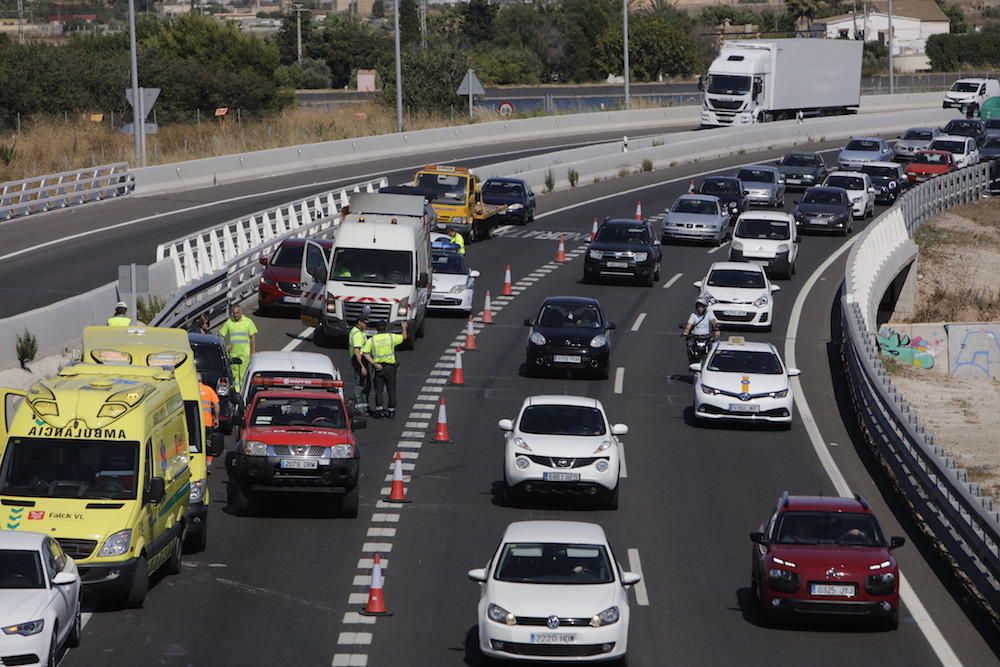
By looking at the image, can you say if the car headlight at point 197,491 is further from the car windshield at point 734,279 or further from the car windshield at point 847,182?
the car windshield at point 847,182

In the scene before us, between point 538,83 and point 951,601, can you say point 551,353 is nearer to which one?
point 951,601

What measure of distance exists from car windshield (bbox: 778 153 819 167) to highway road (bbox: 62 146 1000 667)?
2599 centimetres

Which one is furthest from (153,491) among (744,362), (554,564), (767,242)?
(767,242)

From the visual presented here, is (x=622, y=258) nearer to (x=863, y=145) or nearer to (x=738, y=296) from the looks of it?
(x=738, y=296)

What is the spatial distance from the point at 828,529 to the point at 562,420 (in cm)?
614

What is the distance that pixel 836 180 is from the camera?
5703 cm

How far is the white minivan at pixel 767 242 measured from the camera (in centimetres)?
4525

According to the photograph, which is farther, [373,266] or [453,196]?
[453,196]

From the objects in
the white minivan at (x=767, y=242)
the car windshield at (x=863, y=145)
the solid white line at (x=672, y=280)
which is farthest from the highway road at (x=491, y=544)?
the car windshield at (x=863, y=145)

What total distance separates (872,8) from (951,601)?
605 ft

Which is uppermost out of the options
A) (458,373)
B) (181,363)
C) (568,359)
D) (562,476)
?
(181,363)

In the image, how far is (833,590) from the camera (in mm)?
17938

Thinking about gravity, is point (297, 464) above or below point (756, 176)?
below

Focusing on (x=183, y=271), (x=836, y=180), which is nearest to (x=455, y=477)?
(x=183, y=271)
